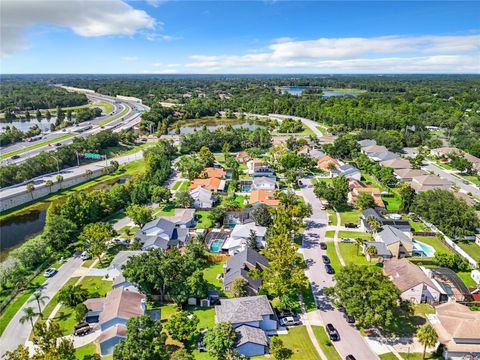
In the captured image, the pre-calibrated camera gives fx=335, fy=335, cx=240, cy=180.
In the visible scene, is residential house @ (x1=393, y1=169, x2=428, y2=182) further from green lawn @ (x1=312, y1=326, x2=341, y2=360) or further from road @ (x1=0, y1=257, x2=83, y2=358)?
road @ (x1=0, y1=257, x2=83, y2=358)

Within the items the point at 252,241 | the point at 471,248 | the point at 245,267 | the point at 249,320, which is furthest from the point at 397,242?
the point at 249,320

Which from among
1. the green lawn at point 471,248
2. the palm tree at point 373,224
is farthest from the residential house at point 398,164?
the palm tree at point 373,224

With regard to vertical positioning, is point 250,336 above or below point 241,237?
below

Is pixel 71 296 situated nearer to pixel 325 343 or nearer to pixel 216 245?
pixel 216 245

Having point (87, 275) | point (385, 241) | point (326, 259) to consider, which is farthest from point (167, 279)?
point (385, 241)

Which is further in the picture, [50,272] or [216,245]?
[216,245]

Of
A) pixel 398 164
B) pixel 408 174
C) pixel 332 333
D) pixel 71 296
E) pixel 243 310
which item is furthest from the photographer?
pixel 398 164

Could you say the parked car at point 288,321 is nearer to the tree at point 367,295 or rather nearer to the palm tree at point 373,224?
the tree at point 367,295
